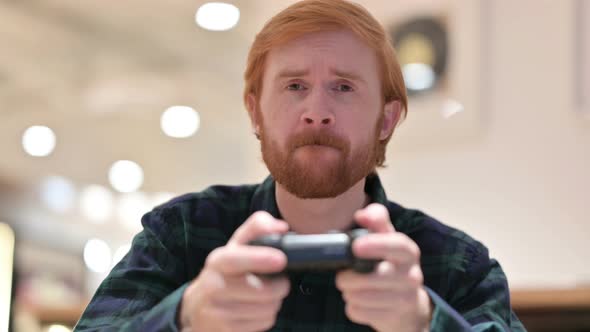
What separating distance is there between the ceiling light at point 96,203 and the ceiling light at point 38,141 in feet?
2.57

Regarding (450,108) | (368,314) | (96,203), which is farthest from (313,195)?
(96,203)

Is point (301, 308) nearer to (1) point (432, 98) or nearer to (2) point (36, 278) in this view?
(1) point (432, 98)

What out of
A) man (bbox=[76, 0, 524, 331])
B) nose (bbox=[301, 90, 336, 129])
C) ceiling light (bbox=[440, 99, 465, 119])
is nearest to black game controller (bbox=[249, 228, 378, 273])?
man (bbox=[76, 0, 524, 331])

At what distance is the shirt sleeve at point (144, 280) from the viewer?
2.75ft

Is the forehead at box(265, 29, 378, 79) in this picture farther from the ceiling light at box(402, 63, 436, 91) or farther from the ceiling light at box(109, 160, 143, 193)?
the ceiling light at box(109, 160, 143, 193)

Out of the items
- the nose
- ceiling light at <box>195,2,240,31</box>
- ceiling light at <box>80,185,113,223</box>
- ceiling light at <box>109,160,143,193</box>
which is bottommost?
ceiling light at <box>80,185,113,223</box>

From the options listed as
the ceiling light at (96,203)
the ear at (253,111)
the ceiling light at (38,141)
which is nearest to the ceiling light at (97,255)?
the ceiling light at (96,203)

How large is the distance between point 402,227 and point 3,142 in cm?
546

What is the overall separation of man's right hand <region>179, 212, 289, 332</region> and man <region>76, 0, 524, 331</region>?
110 millimetres

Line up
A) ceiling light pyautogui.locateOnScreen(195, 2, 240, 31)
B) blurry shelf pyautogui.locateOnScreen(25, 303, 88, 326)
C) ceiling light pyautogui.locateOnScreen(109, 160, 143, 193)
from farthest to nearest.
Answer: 1. ceiling light pyautogui.locateOnScreen(109, 160, 143, 193)
2. ceiling light pyautogui.locateOnScreen(195, 2, 240, 31)
3. blurry shelf pyautogui.locateOnScreen(25, 303, 88, 326)

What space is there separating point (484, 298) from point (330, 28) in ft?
1.19

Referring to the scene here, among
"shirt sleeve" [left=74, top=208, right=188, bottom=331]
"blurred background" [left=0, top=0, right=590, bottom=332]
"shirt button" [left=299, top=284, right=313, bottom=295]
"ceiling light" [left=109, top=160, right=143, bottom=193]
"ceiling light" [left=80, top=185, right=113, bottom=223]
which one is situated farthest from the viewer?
"ceiling light" [left=80, top=185, right=113, bottom=223]

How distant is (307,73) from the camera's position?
0.90 metres

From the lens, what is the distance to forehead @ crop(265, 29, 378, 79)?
0.89 metres
